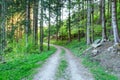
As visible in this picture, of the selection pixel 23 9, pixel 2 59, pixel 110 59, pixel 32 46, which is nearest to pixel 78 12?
pixel 23 9

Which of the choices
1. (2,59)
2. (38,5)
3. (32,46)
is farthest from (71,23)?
(2,59)

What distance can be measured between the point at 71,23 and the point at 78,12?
3.71 meters

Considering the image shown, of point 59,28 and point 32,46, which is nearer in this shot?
point 32,46

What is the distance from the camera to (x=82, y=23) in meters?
34.1

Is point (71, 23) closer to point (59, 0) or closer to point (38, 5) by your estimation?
point (59, 0)

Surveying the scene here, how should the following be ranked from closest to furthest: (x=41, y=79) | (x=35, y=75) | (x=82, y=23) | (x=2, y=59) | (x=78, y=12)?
(x=41, y=79) → (x=35, y=75) → (x=2, y=59) → (x=82, y=23) → (x=78, y=12)

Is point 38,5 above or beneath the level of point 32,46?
above

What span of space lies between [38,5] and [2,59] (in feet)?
43.6

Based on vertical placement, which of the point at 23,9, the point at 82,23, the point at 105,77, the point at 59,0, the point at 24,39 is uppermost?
the point at 59,0

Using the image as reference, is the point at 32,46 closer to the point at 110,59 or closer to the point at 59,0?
the point at 110,59

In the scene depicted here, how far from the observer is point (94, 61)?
55.4 feet

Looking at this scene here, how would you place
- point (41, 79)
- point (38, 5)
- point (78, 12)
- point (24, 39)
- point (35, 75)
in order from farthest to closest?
point (78, 12)
point (38, 5)
point (24, 39)
point (35, 75)
point (41, 79)

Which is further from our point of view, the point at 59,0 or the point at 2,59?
the point at 59,0

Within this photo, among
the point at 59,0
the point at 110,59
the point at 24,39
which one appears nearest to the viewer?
the point at 110,59
